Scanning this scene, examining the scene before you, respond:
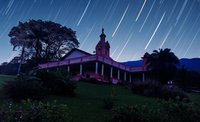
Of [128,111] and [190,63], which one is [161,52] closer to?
[190,63]

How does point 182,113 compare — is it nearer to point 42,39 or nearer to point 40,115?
point 40,115

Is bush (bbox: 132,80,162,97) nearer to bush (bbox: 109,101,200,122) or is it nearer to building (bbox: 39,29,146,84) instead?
building (bbox: 39,29,146,84)

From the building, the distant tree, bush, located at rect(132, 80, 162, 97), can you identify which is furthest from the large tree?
bush, located at rect(132, 80, 162, 97)

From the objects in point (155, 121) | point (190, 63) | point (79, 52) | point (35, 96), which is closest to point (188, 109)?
point (155, 121)

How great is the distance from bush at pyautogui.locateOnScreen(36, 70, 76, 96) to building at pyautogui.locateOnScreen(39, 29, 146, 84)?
Result: 1715 centimetres

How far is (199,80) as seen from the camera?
42812 millimetres

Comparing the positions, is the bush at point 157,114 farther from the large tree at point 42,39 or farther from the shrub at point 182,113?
the large tree at point 42,39

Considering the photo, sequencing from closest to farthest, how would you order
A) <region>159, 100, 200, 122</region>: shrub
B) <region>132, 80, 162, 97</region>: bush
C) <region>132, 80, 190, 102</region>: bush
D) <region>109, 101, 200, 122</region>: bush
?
1. <region>109, 101, 200, 122</region>: bush
2. <region>159, 100, 200, 122</region>: shrub
3. <region>132, 80, 190, 102</region>: bush
4. <region>132, 80, 162, 97</region>: bush

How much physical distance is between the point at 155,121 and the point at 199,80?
3838cm

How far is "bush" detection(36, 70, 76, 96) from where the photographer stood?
1650cm

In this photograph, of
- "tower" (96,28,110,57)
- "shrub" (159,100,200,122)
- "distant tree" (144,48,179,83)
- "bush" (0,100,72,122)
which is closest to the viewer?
"bush" (0,100,72,122)

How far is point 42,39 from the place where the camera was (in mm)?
53781

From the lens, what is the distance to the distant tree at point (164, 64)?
3721 centimetres

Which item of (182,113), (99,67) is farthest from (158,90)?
(99,67)
